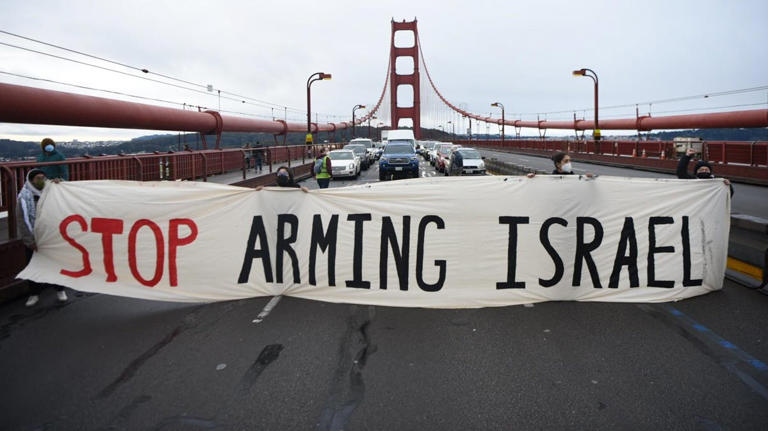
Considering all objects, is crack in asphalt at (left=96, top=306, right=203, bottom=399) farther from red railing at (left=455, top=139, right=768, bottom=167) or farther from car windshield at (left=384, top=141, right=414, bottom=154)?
red railing at (left=455, top=139, right=768, bottom=167)

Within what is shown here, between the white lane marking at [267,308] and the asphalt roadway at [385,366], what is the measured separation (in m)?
0.03

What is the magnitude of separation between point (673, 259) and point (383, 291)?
3.26 meters

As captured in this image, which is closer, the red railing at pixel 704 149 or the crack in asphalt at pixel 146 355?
the crack in asphalt at pixel 146 355

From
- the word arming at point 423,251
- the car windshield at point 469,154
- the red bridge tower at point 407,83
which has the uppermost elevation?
the red bridge tower at point 407,83

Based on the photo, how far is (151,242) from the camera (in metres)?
5.89

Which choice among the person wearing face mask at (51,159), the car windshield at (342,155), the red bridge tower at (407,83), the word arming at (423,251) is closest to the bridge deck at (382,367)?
the word arming at (423,251)

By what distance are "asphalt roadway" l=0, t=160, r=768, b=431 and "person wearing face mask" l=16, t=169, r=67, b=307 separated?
1.03 ft

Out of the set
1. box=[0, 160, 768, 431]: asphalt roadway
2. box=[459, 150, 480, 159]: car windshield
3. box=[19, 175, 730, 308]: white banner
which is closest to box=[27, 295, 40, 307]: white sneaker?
box=[0, 160, 768, 431]: asphalt roadway

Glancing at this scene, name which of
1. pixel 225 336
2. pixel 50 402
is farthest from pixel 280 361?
pixel 50 402

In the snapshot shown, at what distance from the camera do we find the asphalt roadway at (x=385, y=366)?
11.1 ft

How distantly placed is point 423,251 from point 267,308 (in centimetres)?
181

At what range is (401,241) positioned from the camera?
5.85m

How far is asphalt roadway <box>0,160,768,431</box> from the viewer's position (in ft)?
11.1

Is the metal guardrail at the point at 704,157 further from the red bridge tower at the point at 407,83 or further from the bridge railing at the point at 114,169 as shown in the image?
the red bridge tower at the point at 407,83
